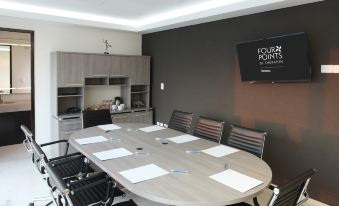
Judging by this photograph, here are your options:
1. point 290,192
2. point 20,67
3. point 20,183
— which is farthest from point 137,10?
point 20,67

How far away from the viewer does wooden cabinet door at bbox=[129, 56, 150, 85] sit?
18.5ft

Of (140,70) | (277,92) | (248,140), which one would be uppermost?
(140,70)

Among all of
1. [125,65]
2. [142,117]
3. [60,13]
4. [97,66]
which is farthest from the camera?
[142,117]

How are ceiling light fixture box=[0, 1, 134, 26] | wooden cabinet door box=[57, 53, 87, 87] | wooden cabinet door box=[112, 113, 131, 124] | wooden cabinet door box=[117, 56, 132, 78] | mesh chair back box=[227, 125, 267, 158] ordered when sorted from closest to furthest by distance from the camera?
mesh chair back box=[227, 125, 267, 158]
ceiling light fixture box=[0, 1, 134, 26]
wooden cabinet door box=[57, 53, 87, 87]
wooden cabinet door box=[112, 113, 131, 124]
wooden cabinet door box=[117, 56, 132, 78]

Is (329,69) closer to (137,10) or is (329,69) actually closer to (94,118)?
(137,10)

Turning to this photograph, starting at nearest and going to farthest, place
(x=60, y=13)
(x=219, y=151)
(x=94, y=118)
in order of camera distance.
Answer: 1. (x=219, y=151)
2. (x=94, y=118)
3. (x=60, y=13)

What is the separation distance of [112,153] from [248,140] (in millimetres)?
1523

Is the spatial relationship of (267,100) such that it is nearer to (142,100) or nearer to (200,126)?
(200,126)

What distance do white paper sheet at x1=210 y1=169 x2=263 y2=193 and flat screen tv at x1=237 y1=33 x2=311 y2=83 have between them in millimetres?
1780

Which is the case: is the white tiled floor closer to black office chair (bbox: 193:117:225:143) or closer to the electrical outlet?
black office chair (bbox: 193:117:225:143)

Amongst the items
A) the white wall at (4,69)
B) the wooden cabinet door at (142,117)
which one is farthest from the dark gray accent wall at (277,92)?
the white wall at (4,69)

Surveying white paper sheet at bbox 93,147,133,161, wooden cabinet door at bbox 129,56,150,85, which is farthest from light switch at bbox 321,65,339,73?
wooden cabinet door at bbox 129,56,150,85

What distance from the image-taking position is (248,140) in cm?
297

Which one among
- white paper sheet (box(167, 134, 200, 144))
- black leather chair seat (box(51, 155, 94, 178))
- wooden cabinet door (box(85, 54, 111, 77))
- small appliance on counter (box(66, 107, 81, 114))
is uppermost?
wooden cabinet door (box(85, 54, 111, 77))
